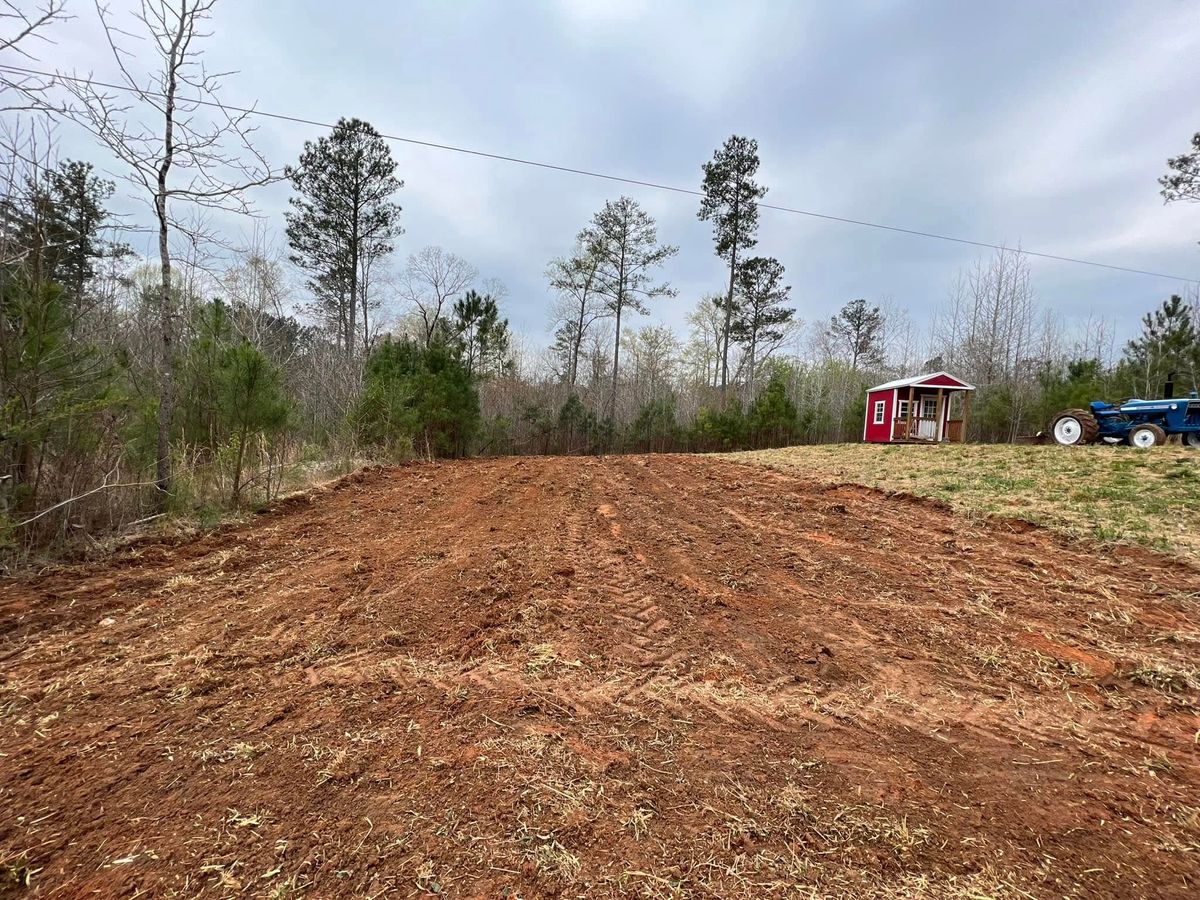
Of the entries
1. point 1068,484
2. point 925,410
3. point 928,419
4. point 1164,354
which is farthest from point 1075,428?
point 1164,354

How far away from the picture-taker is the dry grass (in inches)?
178

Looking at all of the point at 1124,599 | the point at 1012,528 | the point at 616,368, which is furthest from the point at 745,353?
the point at 1124,599

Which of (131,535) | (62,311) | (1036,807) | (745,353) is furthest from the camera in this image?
(745,353)

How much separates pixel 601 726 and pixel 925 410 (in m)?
18.7

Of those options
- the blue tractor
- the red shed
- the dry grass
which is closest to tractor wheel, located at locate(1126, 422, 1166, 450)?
the blue tractor

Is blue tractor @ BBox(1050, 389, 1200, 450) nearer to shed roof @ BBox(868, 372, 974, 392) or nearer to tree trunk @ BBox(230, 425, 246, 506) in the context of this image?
shed roof @ BBox(868, 372, 974, 392)

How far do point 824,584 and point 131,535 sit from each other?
604 centimetres

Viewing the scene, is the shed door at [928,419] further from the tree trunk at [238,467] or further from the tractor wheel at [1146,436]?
the tree trunk at [238,467]

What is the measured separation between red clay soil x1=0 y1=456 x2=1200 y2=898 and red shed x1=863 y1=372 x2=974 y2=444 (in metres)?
14.2

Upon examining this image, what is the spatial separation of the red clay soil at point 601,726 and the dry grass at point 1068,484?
941mm

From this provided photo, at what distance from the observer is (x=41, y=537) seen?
12.7 feet

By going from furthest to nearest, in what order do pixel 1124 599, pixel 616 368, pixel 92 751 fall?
pixel 616 368 < pixel 1124 599 < pixel 92 751

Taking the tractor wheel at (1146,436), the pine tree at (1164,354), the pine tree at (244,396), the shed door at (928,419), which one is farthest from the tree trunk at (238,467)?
the pine tree at (1164,354)

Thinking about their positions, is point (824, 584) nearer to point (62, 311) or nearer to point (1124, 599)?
point (1124, 599)
